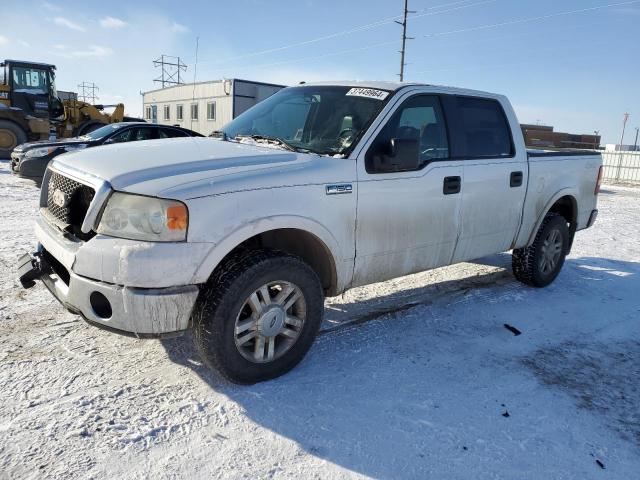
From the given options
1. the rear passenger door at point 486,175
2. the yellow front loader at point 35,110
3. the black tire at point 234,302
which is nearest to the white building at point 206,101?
the yellow front loader at point 35,110

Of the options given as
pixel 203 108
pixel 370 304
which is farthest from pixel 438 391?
pixel 203 108

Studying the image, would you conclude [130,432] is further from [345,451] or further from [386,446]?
[386,446]

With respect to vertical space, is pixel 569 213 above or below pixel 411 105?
below

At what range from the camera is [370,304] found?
183 inches

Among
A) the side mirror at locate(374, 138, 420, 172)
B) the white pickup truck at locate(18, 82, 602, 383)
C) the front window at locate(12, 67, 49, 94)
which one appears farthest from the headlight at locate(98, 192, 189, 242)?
the front window at locate(12, 67, 49, 94)

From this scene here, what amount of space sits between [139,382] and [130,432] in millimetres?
510

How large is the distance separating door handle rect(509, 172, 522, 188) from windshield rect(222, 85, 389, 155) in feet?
5.28

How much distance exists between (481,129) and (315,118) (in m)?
1.60

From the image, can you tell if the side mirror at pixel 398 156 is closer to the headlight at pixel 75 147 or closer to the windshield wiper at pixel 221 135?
the windshield wiper at pixel 221 135

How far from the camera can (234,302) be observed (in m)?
2.87

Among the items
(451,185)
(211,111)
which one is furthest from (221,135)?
(211,111)

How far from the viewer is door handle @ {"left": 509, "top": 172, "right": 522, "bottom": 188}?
4.67 meters

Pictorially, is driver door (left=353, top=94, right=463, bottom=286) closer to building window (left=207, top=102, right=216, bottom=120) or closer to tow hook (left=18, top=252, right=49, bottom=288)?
tow hook (left=18, top=252, right=49, bottom=288)

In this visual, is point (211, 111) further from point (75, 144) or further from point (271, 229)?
point (271, 229)
